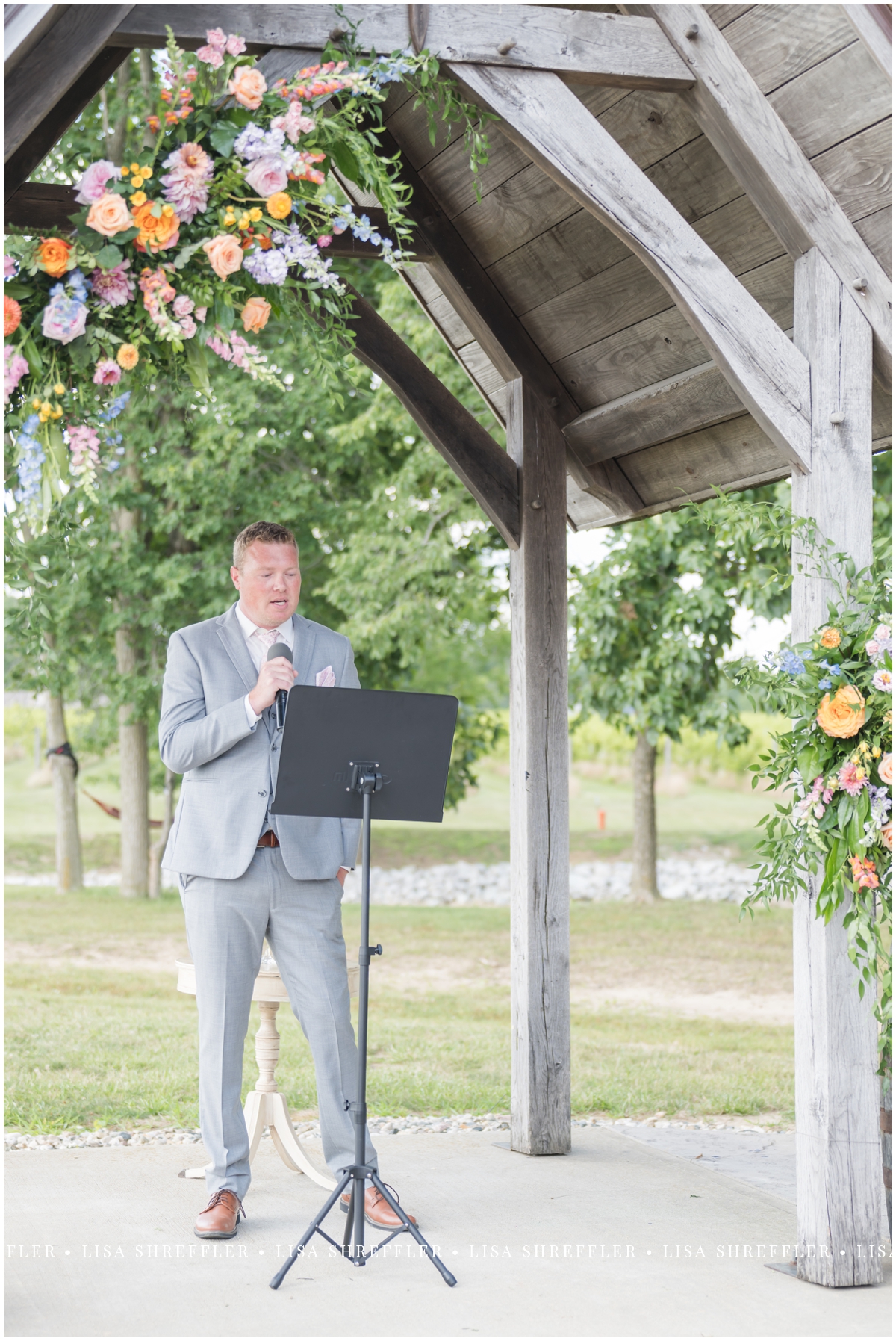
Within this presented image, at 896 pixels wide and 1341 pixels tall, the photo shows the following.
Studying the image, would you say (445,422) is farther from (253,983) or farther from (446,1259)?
(446,1259)

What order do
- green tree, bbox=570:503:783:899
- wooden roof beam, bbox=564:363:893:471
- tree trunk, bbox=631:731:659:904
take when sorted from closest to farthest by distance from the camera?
1. wooden roof beam, bbox=564:363:893:471
2. green tree, bbox=570:503:783:899
3. tree trunk, bbox=631:731:659:904

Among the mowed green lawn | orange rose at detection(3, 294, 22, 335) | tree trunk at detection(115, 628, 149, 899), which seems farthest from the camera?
tree trunk at detection(115, 628, 149, 899)

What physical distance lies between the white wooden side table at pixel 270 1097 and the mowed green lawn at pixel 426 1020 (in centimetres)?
98

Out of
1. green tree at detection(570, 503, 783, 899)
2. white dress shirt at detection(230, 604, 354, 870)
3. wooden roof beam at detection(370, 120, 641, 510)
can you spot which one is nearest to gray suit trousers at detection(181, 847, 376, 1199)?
white dress shirt at detection(230, 604, 354, 870)

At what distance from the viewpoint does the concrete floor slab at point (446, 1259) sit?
281 centimetres

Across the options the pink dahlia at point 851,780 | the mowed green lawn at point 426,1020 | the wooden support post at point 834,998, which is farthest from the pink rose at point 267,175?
the mowed green lawn at point 426,1020

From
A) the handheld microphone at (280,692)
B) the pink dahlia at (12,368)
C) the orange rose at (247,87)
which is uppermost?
the orange rose at (247,87)

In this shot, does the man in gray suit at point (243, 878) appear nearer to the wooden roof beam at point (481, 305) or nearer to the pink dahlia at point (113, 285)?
the pink dahlia at point (113, 285)

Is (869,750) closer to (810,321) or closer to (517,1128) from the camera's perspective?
(810,321)

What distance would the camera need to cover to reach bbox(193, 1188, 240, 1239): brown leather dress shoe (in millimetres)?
→ 3311

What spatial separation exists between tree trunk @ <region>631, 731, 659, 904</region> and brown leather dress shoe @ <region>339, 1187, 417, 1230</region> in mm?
8599

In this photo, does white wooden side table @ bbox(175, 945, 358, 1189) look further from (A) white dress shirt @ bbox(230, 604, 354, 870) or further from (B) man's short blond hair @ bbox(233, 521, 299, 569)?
(B) man's short blond hair @ bbox(233, 521, 299, 569)

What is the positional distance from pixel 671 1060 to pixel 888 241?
4405 mm

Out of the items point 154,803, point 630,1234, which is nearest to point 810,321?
point 630,1234
